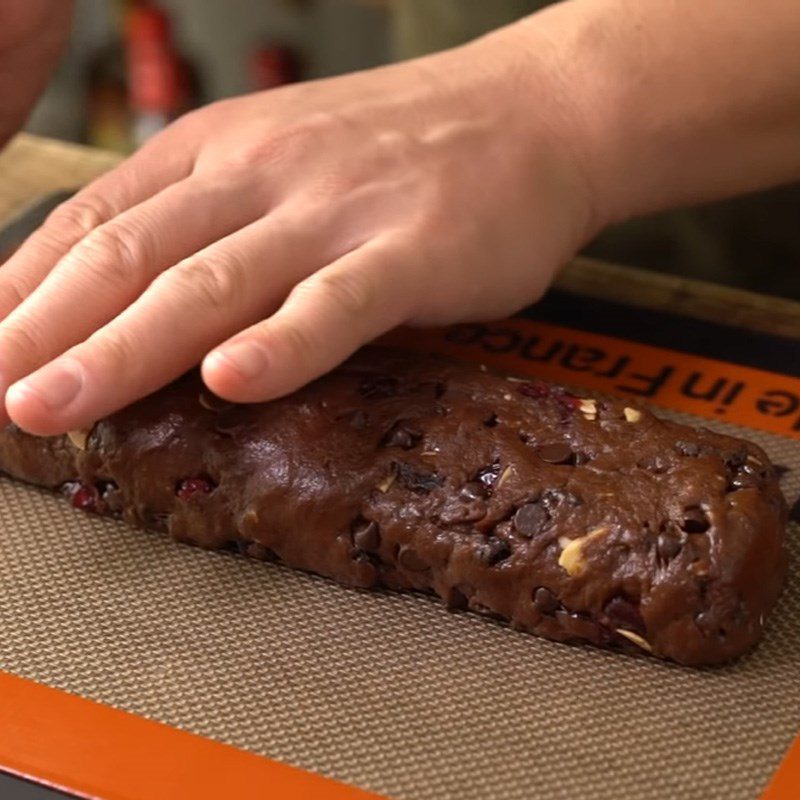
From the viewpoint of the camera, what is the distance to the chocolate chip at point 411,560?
35.9 inches

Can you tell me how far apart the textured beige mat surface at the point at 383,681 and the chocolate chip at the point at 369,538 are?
4cm

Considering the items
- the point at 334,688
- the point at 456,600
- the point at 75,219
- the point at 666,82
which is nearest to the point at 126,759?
the point at 334,688

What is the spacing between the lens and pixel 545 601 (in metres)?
0.88

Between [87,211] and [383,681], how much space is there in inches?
18.2

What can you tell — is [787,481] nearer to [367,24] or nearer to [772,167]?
[772,167]

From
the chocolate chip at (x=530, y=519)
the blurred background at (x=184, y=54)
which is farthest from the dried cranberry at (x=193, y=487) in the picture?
the blurred background at (x=184, y=54)

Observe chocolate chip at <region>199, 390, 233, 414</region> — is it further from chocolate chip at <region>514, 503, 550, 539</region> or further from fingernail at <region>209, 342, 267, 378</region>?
chocolate chip at <region>514, 503, 550, 539</region>

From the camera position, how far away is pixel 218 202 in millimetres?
1065

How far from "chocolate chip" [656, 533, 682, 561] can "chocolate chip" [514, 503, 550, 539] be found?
0.23ft

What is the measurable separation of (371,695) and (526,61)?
58 cm

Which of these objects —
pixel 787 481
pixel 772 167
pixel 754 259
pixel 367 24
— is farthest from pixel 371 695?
pixel 367 24

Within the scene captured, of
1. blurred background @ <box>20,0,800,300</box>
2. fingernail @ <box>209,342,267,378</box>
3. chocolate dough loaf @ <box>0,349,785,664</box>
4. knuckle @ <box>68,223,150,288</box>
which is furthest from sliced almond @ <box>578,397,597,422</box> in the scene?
blurred background @ <box>20,0,800,300</box>

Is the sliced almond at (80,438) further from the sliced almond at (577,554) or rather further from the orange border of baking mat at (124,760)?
the sliced almond at (577,554)

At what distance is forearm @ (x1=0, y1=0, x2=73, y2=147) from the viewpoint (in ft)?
4.41
